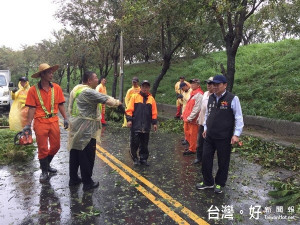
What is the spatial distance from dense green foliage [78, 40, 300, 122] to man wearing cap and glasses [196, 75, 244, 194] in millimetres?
5571

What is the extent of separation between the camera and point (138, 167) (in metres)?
6.18

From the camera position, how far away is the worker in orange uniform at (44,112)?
5039mm

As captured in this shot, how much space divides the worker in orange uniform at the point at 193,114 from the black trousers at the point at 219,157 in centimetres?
200

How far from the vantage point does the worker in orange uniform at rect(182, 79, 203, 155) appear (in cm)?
684

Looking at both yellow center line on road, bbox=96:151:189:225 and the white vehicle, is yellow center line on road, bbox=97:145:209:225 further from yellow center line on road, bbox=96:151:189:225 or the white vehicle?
the white vehicle

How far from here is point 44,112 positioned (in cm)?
509

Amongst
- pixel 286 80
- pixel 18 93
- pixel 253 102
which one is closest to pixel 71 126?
pixel 18 93

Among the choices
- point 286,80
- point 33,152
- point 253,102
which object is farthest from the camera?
point 286,80

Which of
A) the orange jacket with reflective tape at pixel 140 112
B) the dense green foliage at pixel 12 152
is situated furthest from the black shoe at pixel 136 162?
the dense green foliage at pixel 12 152

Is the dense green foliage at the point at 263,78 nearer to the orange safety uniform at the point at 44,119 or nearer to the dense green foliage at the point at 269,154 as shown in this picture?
the dense green foliage at the point at 269,154

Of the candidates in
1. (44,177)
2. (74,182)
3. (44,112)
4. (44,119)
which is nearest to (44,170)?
(44,177)

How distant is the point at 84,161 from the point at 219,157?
2288mm

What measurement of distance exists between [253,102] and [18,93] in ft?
28.1

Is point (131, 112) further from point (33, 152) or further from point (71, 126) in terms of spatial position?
point (33, 152)
